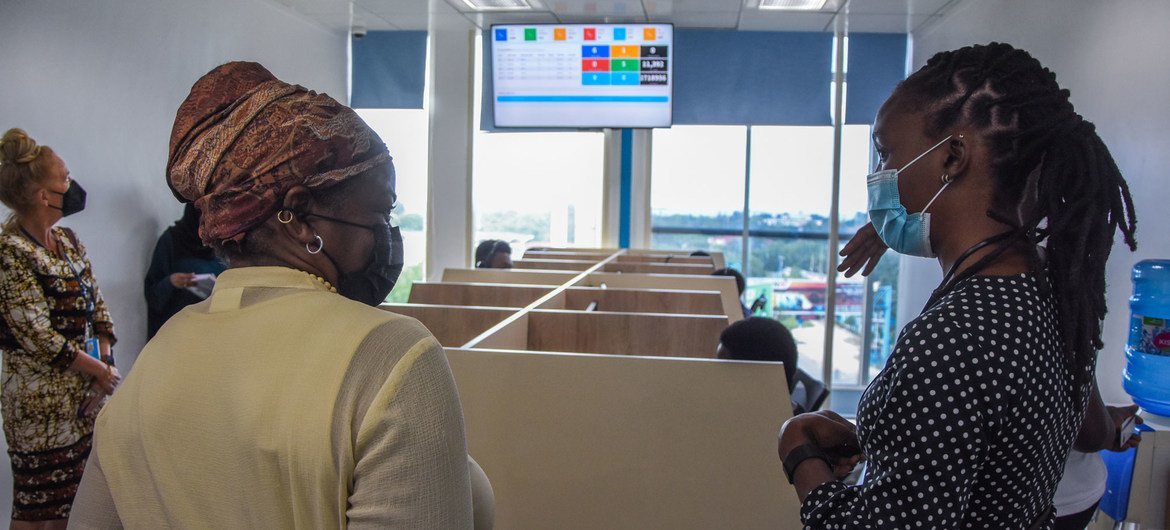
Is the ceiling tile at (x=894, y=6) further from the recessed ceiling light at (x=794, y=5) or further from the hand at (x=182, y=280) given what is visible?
the hand at (x=182, y=280)

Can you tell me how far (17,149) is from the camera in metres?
2.27

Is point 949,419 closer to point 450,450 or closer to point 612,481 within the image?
point 450,450

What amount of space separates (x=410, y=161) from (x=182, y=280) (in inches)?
109

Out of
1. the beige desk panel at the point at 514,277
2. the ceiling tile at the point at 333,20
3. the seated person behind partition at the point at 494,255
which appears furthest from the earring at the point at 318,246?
the ceiling tile at the point at 333,20

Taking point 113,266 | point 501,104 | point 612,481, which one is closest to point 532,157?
point 501,104

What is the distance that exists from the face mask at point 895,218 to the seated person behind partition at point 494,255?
3837 millimetres

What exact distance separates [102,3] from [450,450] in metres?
3.90

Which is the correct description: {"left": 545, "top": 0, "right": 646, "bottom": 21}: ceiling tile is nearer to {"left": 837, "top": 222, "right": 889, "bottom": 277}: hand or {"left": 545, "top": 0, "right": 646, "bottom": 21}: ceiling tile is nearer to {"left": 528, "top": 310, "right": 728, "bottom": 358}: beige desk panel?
{"left": 528, "top": 310, "right": 728, "bottom": 358}: beige desk panel

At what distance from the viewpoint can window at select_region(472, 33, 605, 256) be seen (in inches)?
249

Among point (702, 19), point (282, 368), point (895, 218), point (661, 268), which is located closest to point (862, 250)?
point (895, 218)

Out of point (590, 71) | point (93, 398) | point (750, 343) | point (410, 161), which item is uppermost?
point (590, 71)

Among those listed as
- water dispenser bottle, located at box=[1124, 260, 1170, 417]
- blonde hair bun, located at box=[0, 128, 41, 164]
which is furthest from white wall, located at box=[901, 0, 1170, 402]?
blonde hair bun, located at box=[0, 128, 41, 164]

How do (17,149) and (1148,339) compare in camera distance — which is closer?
(17,149)

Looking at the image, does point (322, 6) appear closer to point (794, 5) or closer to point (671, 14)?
point (671, 14)
